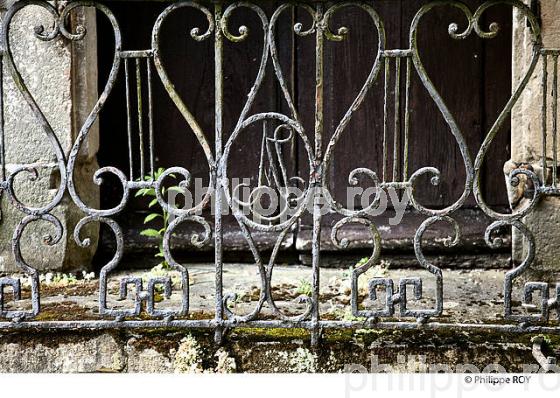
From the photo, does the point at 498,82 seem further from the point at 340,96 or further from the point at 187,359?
the point at 187,359

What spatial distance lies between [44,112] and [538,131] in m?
2.00

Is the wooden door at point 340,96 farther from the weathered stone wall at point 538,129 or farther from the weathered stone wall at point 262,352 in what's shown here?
the weathered stone wall at point 262,352

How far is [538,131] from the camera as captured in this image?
3.21 metres

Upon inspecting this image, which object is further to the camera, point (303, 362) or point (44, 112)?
point (44, 112)

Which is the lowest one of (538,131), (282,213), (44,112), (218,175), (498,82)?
(282,213)

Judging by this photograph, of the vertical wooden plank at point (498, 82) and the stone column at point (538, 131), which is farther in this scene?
the vertical wooden plank at point (498, 82)

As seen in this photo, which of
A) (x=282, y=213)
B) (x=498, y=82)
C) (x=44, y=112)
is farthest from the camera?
(x=498, y=82)

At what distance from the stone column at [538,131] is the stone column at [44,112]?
5.87 ft

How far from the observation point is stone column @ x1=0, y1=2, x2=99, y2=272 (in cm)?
331

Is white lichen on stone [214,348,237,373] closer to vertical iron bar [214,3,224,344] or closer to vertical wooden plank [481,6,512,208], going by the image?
vertical iron bar [214,3,224,344]

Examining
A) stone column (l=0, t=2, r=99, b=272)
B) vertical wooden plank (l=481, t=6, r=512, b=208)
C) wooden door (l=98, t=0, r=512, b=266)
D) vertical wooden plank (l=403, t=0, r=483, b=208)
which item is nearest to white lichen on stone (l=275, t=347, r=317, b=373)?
wooden door (l=98, t=0, r=512, b=266)

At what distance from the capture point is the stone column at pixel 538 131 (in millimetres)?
3146

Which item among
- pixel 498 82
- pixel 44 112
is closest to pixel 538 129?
pixel 498 82

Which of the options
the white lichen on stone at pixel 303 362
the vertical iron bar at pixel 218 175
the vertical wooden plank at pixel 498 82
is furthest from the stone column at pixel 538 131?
the vertical iron bar at pixel 218 175
